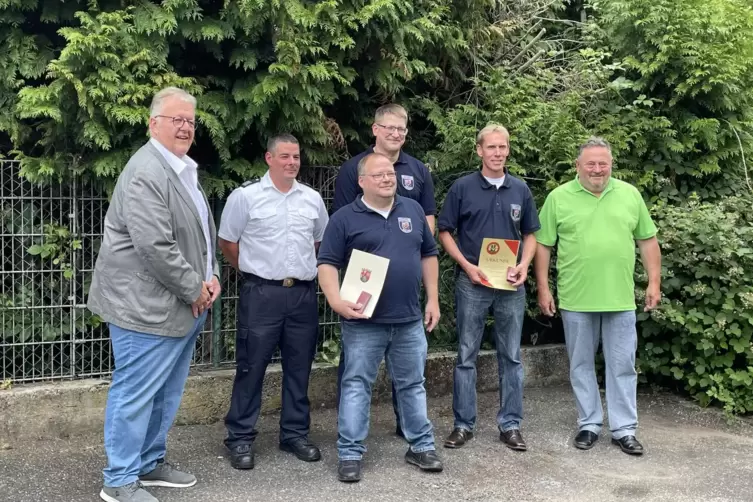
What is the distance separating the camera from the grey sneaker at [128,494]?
3.86 meters

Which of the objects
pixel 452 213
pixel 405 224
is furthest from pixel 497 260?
pixel 405 224

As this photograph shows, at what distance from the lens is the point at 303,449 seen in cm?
467

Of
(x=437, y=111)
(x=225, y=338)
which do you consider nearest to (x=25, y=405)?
(x=225, y=338)

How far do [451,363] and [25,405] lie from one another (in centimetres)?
321

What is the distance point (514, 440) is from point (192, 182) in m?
2.73

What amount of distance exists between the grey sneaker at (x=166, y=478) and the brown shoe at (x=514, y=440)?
210cm

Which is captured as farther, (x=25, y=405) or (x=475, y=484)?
(x=25, y=405)

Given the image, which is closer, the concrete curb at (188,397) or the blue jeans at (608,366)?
the concrete curb at (188,397)

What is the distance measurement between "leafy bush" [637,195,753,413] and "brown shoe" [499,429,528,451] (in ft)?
5.65

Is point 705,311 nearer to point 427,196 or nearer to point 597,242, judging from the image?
point 597,242

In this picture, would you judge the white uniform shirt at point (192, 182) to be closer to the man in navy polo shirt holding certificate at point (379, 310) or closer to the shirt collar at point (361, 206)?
the man in navy polo shirt holding certificate at point (379, 310)

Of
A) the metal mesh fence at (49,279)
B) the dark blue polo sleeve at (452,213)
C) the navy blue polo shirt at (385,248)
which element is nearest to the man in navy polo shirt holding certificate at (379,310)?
the navy blue polo shirt at (385,248)

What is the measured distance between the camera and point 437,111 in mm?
6441

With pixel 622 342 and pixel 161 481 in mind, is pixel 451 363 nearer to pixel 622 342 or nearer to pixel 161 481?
pixel 622 342
